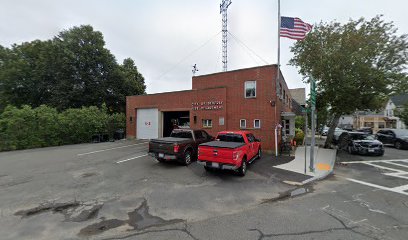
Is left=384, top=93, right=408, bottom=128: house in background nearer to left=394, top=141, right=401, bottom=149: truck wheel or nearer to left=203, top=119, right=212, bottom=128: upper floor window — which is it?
left=394, top=141, right=401, bottom=149: truck wheel

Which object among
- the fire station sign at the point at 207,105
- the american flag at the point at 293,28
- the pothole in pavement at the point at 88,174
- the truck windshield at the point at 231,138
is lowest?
the pothole in pavement at the point at 88,174

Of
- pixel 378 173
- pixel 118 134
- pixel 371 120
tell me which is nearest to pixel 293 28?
pixel 378 173

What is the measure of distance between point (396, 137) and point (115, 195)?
23293 millimetres

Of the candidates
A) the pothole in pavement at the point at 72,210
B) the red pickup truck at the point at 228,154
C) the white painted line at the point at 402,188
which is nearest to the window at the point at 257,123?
the red pickup truck at the point at 228,154

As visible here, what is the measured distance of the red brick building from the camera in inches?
558

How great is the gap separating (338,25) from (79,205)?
1908 centimetres

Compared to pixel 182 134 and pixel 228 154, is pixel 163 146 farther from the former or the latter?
pixel 228 154

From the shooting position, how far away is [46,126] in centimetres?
1723

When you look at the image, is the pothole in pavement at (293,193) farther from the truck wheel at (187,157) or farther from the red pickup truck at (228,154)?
the truck wheel at (187,157)

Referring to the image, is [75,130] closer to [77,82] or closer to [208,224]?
[77,82]

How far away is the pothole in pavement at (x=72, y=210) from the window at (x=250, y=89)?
1189 centimetres

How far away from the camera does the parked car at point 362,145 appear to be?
46.2ft

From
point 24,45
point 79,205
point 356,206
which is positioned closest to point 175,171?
point 79,205

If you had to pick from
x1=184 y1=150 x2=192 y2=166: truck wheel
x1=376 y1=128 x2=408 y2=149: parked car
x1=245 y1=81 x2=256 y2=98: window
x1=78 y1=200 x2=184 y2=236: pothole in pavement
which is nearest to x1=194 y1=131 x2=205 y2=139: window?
x1=184 y1=150 x2=192 y2=166: truck wheel
